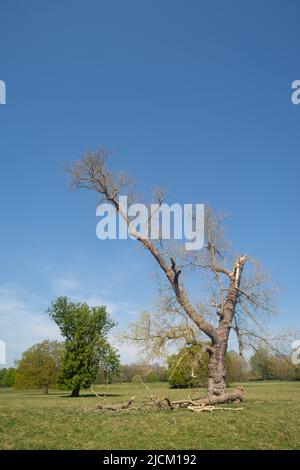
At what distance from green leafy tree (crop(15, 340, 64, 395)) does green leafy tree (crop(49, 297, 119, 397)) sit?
24.2 feet

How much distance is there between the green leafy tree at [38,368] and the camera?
63000 mm

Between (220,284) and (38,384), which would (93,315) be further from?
(220,284)

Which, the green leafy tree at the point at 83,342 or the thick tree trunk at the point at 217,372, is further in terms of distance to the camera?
the green leafy tree at the point at 83,342

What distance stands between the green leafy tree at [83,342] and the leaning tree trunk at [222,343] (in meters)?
33.2

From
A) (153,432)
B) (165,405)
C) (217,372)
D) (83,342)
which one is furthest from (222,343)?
(83,342)

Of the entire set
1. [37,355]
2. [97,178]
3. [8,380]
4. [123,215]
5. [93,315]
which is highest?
[97,178]

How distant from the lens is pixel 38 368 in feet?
208

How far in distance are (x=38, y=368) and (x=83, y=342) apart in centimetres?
1222

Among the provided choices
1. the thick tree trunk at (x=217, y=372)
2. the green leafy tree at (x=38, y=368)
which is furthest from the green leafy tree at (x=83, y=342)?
the thick tree trunk at (x=217, y=372)

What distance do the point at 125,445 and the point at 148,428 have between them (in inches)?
95.4

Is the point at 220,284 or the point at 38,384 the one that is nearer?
the point at 220,284

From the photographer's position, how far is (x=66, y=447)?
10.9 metres

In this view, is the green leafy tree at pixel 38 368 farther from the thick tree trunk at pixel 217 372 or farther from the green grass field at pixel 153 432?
the green grass field at pixel 153 432
